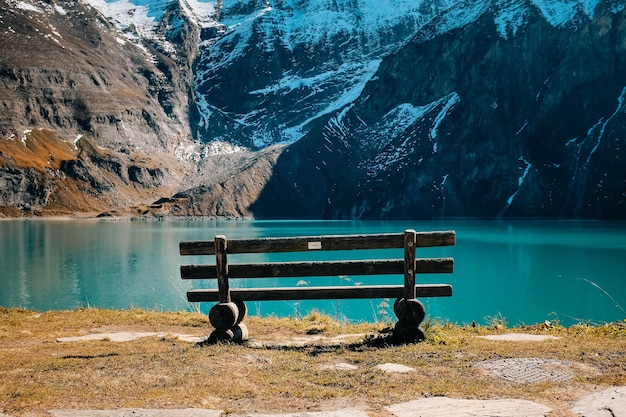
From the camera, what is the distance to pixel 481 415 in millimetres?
6840

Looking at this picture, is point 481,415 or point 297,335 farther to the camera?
point 297,335

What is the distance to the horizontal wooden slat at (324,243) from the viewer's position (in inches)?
468

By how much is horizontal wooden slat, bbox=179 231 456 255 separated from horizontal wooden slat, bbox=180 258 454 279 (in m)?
0.34

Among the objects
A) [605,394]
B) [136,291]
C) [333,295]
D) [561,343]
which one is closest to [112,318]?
[333,295]

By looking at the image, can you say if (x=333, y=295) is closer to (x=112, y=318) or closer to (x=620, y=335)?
(x=620, y=335)

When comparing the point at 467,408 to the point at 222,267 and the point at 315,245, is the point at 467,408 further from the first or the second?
the point at 222,267

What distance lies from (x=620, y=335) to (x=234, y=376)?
769cm

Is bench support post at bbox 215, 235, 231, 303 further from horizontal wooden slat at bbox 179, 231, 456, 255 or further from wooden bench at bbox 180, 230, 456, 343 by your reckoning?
horizontal wooden slat at bbox 179, 231, 456, 255

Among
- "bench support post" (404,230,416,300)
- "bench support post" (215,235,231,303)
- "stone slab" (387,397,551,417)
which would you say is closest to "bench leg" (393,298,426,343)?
"bench support post" (404,230,416,300)

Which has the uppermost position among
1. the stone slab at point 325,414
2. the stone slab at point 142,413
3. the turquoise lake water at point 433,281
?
the stone slab at point 142,413

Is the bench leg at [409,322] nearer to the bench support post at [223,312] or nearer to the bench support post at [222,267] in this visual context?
the bench support post at [223,312]

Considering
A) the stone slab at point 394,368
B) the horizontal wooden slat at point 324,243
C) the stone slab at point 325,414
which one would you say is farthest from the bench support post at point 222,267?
the stone slab at point 325,414

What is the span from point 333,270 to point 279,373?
3.58m

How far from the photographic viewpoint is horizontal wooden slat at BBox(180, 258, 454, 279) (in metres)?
12.1
